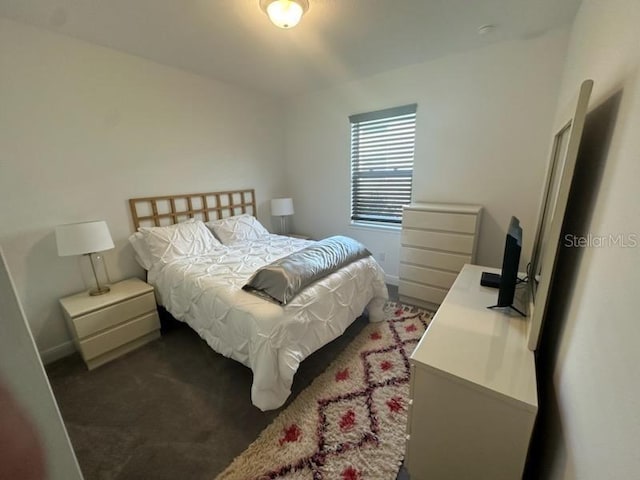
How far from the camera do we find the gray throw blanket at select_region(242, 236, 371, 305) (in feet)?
5.26

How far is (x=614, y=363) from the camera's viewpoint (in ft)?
1.84

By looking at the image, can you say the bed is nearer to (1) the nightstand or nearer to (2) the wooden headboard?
(2) the wooden headboard

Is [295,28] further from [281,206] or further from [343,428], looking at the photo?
[343,428]

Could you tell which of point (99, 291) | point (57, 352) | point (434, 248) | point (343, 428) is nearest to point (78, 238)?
point (99, 291)

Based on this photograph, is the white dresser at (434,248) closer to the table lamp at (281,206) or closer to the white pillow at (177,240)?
the table lamp at (281,206)

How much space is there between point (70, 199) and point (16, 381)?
7.37 feet

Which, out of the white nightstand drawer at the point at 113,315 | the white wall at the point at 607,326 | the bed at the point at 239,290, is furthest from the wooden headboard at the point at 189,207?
the white wall at the point at 607,326

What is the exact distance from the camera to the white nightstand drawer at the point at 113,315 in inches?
72.8

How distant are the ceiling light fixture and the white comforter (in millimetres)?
1722

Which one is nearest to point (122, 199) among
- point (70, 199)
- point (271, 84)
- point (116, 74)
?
point (70, 199)

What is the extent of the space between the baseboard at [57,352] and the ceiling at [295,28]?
7.86 ft

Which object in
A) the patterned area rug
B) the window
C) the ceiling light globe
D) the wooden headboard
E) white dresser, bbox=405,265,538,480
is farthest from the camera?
the window

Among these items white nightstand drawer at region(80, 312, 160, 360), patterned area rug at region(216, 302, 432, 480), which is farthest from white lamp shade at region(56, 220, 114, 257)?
patterned area rug at region(216, 302, 432, 480)

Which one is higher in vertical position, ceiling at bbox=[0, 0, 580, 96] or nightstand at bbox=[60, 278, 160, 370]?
ceiling at bbox=[0, 0, 580, 96]
